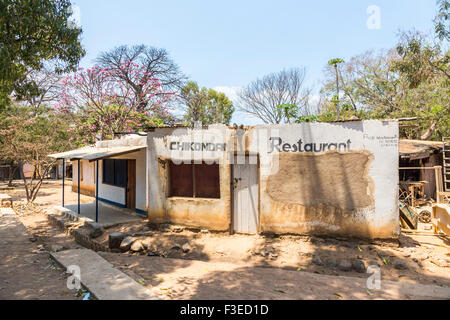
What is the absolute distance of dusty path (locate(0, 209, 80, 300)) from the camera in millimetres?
4480

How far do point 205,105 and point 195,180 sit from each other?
25813 millimetres

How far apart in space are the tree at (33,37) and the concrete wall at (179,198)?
126 inches

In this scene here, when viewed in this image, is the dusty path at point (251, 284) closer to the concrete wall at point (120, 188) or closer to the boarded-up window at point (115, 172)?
the concrete wall at point (120, 188)

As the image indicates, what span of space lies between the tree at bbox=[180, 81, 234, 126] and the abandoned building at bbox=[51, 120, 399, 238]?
77.5ft

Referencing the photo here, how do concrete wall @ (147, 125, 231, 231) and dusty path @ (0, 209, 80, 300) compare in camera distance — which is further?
concrete wall @ (147, 125, 231, 231)

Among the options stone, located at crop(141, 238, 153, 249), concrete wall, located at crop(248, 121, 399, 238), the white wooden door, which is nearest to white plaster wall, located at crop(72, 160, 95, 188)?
stone, located at crop(141, 238, 153, 249)

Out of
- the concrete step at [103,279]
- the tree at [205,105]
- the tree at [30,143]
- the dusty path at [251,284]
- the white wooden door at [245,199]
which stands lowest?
the dusty path at [251,284]

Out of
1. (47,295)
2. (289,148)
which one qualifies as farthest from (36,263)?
(289,148)

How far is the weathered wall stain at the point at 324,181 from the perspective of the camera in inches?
271

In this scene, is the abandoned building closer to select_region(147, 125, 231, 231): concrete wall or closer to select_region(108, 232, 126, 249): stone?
select_region(147, 125, 231, 231): concrete wall

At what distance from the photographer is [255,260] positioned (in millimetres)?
6621

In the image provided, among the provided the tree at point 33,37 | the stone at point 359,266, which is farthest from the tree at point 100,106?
the stone at point 359,266

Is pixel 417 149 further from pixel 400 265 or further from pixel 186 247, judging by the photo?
pixel 186 247
